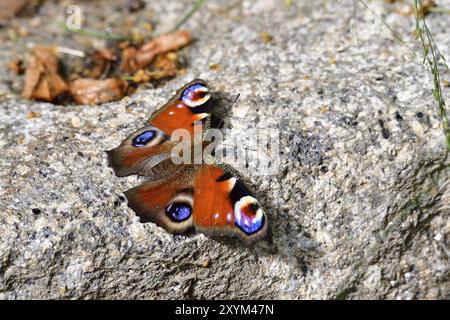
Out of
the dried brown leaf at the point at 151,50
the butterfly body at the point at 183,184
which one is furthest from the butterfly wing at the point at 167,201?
the dried brown leaf at the point at 151,50

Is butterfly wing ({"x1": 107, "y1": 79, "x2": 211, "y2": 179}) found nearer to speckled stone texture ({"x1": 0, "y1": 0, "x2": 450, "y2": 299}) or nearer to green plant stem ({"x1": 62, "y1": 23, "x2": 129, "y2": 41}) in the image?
speckled stone texture ({"x1": 0, "y1": 0, "x2": 450, "y2": 299})

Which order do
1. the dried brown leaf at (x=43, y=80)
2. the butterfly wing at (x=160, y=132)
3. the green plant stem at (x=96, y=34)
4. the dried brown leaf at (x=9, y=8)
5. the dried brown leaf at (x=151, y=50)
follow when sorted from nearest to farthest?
the butterfly wing at (x=160, y=132)
the dried brown leaf at (x=43, y=80)
the dried brown leaf at (x=151, y=50)
the green plant stem at (x=96, y=34)
the dried brown leaf at (x=9, y=8)

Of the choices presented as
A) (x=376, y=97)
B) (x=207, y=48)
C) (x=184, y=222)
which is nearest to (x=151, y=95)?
(x=207, y=48)

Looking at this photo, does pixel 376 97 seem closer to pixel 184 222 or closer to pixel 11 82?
pixel 184 222

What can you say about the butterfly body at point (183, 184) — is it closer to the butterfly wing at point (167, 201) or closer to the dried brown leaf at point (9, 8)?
the butterfly wing at point (167, 201)

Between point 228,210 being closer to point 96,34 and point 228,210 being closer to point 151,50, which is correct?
point 151,50
